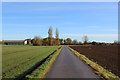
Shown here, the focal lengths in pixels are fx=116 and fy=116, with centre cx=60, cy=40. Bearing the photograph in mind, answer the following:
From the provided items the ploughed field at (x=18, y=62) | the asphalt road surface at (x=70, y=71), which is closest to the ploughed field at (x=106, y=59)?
the asphalt road surface at (x=70, y=71)

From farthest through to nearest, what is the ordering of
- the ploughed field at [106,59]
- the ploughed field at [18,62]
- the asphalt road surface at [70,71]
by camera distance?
the ploughed field at [106,59]
the ploughed field at [18,62]
the asphalt road surface at [70,71]

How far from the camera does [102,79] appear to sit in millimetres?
7379

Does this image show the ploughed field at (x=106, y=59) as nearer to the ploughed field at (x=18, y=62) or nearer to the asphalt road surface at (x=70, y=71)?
the asphalt road surface at (x=70, y=71)

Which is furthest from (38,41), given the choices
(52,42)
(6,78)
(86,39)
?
(6,78)

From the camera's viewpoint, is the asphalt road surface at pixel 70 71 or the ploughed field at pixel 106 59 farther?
the ploughed field at pixel 106 59

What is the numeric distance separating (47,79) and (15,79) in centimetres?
211

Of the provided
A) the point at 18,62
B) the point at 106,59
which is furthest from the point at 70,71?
the point at 106,59

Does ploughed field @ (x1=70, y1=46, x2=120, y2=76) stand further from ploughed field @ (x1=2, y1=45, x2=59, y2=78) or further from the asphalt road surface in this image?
ploughed field @ (x1=2, y1=45, x2=59, y2=78)

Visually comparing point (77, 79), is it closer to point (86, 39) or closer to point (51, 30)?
point (51, 30)

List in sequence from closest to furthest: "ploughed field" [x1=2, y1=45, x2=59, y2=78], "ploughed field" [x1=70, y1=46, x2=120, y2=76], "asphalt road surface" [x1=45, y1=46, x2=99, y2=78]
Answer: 1. "asphalt road surface" [x1=45, y1=46, x2=99, y2=78]
2. "ploughed field" [x1=2, y1=45, x2=59, y2=78]
3. "ploughed field" [x1=70, y1=46, x2=120, y2=76]

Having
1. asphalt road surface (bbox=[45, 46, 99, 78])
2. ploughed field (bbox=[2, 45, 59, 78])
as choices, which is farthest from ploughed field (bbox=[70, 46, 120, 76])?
ploughed field (bbox=[2, 45, 59, 78])

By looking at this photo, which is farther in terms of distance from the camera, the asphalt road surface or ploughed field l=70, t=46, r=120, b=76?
ploughed field l=70, t=46, r=120, b=76

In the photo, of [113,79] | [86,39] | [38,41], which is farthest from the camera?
[86,39]

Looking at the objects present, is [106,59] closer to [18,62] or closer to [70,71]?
[70,71]
